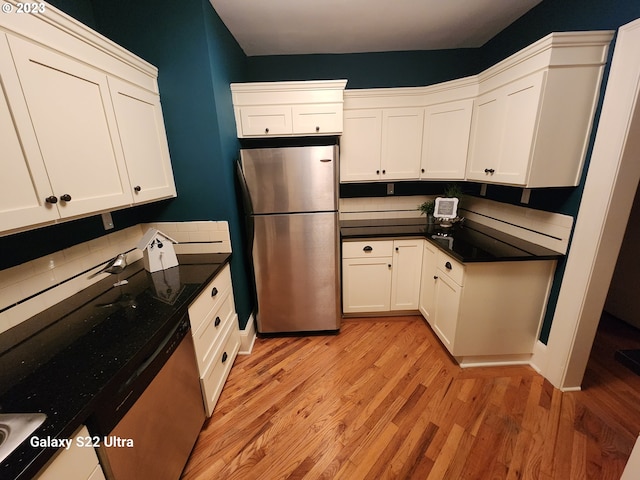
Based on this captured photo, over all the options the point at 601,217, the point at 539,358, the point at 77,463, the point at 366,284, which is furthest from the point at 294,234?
the point at 539,358

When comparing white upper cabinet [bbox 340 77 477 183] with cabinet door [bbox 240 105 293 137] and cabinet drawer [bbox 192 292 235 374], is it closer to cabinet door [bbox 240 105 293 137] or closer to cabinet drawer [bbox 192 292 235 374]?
cabinet door [bbox 240 105 293 137]

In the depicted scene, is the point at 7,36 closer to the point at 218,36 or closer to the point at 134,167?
the point at 134,167

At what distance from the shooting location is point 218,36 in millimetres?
1819

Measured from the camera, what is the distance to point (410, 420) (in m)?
1.59

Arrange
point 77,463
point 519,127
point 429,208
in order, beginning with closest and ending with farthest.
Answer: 1. point 77,463
2. point 519,127
3. point 429,208

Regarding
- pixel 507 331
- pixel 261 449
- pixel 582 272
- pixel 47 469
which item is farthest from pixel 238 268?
pixel 582 272

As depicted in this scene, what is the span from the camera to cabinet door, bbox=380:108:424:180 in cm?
236

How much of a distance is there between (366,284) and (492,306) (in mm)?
1014

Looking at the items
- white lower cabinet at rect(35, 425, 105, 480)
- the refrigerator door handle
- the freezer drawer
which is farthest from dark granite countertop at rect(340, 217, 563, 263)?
white lower cabinet at rect(35, 425, 105, 480)

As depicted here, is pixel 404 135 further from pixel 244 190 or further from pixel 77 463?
pixel 77 463

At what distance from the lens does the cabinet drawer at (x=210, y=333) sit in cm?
145

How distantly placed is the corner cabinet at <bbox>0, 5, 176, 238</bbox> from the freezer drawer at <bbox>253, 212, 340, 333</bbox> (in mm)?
910

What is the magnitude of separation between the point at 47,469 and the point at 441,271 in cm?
221

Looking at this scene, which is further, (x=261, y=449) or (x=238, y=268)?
(x=238, y=268)
